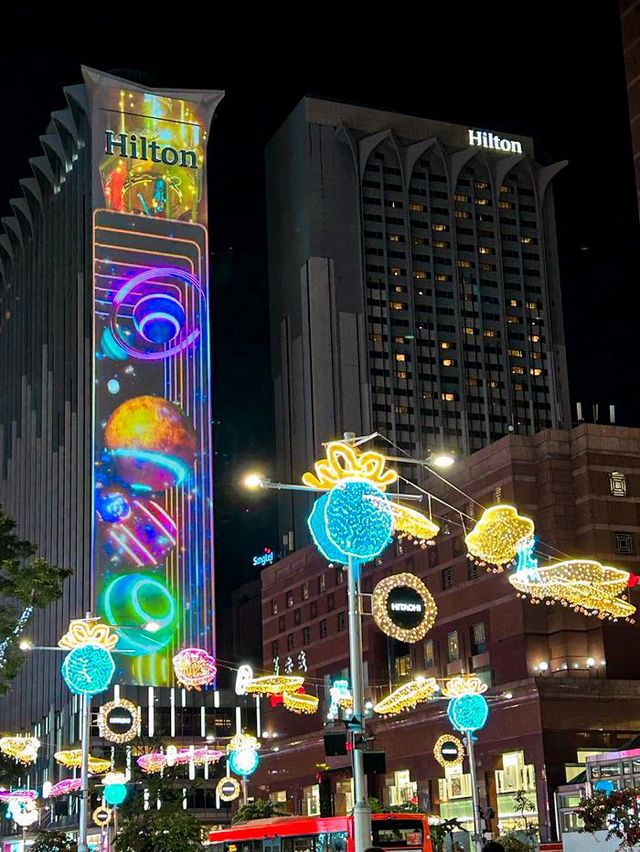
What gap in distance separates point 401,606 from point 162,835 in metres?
22.8

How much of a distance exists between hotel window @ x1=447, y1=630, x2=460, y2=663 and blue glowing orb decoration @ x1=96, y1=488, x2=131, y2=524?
52811 mm

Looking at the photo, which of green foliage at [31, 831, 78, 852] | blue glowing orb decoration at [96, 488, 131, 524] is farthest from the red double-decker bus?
blue glowing orb decoration at [96, 488, 131, 524]

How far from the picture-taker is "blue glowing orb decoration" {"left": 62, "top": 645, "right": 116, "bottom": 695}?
41.8 m

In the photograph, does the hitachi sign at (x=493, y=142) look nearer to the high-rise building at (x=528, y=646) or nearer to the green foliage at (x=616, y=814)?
the high-rise building at (x=528, y=646)

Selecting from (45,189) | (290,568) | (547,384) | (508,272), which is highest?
(45,189)

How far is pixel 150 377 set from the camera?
131250 mm

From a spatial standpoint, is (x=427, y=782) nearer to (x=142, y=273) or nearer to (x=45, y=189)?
(x=142, y=273)

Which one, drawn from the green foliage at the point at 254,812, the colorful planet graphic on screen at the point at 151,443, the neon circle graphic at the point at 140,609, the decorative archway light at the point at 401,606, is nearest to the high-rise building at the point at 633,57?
the decorative archway light at the point at 401,606

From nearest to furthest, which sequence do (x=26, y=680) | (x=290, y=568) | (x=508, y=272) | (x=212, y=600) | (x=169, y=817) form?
(x=169, y=817)
(x=290, y=568)
(x=212, y=600)
(x=26, y=680)
(x=508, y=272)

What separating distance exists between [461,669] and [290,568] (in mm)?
32416

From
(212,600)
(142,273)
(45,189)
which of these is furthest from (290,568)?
(45,189)

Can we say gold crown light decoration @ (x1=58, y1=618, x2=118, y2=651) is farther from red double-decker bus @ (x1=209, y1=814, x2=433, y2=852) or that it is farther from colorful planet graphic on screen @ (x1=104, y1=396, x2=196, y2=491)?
colorful planet graphic on screen @ (x1=104, y1=396, x2=196, y2=491)

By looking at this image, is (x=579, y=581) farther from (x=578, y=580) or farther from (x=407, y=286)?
(x=407, y=286)

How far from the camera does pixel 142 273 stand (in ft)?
439
